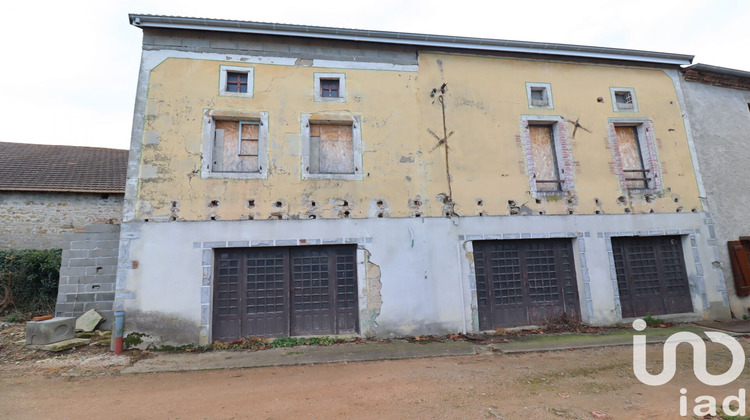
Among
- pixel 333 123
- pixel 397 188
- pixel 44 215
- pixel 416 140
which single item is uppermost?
pixel 333 123

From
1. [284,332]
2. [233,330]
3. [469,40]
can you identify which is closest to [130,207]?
[233,330]

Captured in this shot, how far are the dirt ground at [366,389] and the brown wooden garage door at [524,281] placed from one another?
164 cm

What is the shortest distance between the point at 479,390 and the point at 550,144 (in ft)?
21.4

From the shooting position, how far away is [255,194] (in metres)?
7.02

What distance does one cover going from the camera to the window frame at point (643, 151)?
8.45 meters

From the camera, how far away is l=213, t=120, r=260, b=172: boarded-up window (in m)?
7.27

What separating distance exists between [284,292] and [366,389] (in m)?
3.05

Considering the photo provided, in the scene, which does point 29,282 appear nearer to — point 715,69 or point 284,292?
point 284,292

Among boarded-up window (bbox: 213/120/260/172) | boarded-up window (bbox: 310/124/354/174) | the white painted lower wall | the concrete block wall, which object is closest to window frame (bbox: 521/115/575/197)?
the white painted lower wall

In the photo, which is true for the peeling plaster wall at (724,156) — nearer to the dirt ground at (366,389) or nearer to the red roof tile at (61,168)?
the dirt ground at (366,389)

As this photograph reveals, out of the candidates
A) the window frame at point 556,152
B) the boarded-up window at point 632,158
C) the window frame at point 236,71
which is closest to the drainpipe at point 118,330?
the window frame at point 236,71

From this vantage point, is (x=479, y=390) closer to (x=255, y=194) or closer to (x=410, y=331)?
(x=410, y=331)

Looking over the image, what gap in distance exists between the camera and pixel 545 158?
8.52 meters

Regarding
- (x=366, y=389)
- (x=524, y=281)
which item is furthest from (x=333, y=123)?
(x=524, y=281)
